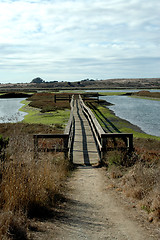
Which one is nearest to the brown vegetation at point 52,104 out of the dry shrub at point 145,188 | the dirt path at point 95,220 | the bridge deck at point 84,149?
the bridge deck at point 84,149

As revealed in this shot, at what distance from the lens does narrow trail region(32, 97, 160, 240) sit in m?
4.77

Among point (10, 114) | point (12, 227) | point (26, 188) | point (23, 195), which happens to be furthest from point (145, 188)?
point (10, 114)

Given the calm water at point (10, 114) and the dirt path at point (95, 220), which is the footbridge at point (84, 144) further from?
the calm water at point (10, 114)

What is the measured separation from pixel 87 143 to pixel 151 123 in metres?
17.4

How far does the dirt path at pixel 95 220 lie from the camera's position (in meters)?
4.76

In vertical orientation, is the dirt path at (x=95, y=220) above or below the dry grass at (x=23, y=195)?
below

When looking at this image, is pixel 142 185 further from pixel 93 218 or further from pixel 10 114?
pixel 10 114

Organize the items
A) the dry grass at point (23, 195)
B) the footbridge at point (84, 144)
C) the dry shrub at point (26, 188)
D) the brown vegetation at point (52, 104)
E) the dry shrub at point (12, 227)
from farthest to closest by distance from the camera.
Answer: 1. the brown vegetation at point (52, 104)
2. the footbridge at point (84, 144)
3. the dry shrub at point (26, 188)
4. the dry grass at point (23, 195)
5. the dry shrub at point (12, 227)

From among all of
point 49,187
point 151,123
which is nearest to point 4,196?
point 49,187

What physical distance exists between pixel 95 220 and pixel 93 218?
0.10 meters

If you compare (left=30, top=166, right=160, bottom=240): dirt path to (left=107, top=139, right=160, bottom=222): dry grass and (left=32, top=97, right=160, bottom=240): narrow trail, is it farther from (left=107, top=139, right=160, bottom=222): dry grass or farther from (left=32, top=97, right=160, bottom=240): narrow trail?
(left=107, top=139, right=160, bottom=222): dry grass

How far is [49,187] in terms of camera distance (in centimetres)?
669

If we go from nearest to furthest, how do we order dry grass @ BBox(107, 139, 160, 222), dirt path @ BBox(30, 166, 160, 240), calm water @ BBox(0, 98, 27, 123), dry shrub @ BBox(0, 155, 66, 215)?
dirt path @ BBox(30, 166, 160, 240) < dry shrub @ BBox(0, 155, 66, 215) < dry grass @ BBox(107, 139, 160, 222) < calm water @ BBox(0, 98, 27, 123)

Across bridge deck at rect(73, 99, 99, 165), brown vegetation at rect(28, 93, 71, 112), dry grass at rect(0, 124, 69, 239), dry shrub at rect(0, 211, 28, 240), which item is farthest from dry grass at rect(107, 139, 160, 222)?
brown vegetation at rect(28, 93, 71, 112)
